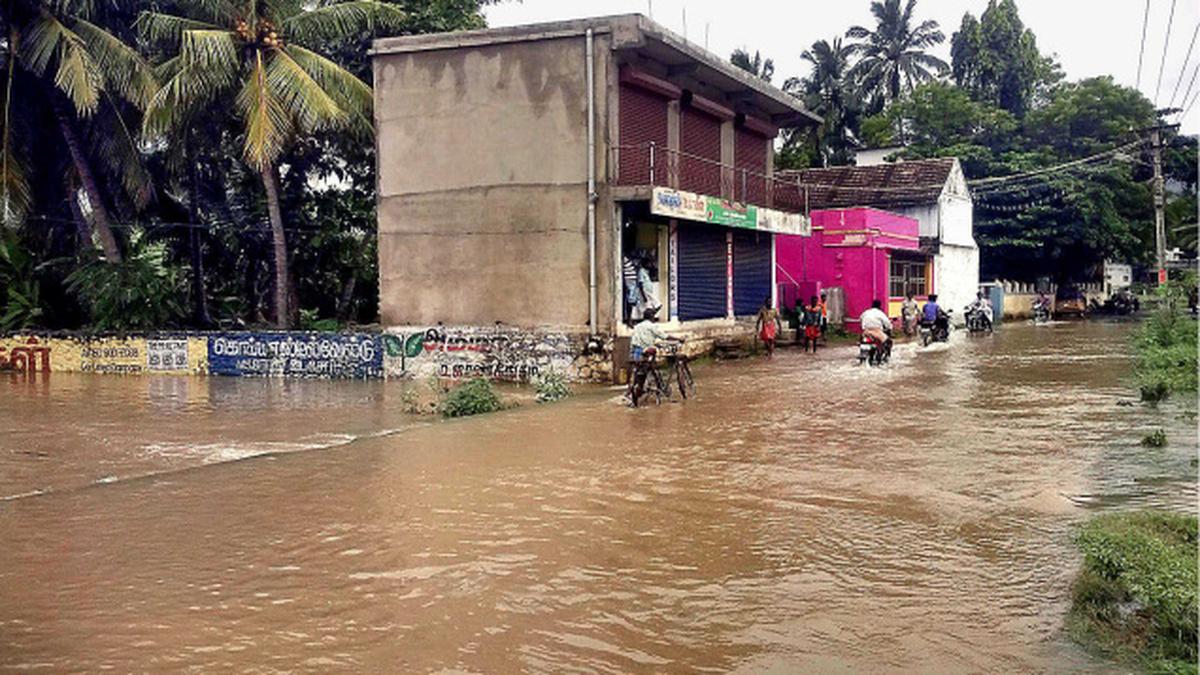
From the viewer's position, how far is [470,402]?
17.1 m

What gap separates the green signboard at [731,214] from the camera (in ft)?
80.3

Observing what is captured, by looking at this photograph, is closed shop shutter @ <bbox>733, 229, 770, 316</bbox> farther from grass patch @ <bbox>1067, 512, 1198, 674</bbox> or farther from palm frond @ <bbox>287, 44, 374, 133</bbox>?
grass patch @ <bbox>1067, 512, 1198, 674</bbox>

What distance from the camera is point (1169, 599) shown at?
544 cm

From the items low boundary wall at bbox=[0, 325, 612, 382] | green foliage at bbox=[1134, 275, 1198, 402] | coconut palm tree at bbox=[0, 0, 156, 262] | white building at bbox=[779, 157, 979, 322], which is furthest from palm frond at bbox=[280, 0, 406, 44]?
white building at bbox=[779, 157, 979, 322]

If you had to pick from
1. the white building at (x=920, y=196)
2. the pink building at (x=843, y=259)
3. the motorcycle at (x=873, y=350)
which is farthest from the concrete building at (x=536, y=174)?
the white building at (x=920, y=196)

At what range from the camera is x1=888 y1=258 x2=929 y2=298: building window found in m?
38.1

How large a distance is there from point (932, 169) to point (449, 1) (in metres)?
21.8

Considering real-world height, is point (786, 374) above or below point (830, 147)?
below

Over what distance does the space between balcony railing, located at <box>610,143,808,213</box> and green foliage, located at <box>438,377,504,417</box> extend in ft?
20.5

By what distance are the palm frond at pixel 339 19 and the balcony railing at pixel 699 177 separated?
7.92 meters

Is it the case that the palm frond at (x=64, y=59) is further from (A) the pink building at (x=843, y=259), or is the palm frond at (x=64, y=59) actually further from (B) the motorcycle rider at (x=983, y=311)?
(B) the motorcycle rider at (x=983, y=311)

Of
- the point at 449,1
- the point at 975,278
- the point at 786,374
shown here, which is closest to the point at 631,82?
the point at 786,374

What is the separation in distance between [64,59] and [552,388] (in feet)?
50.2

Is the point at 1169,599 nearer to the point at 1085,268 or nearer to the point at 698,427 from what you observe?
Result: the point at 698,427
